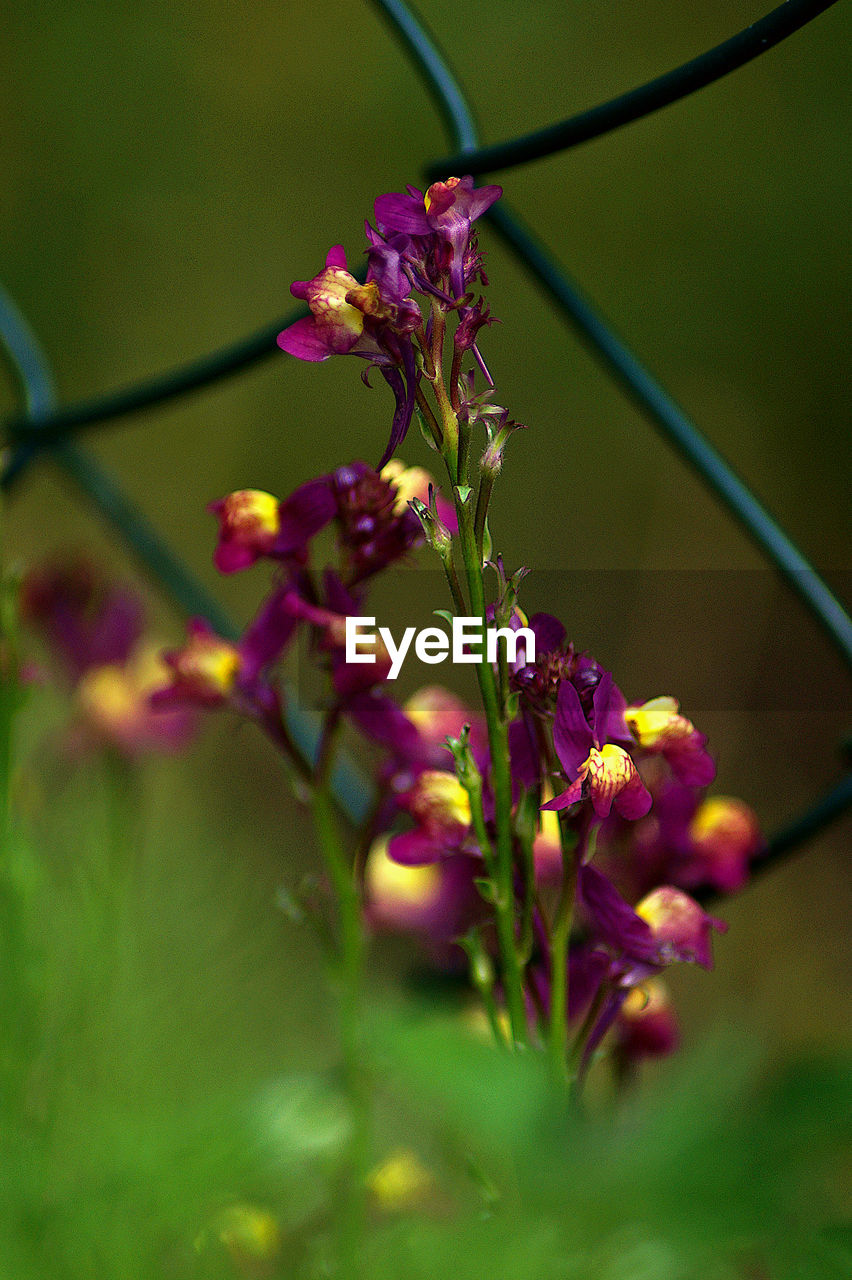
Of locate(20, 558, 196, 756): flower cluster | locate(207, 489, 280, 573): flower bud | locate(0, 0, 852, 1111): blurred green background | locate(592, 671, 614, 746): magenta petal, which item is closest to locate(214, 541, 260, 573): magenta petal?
locate(207, 489, 280, 573): flower bud

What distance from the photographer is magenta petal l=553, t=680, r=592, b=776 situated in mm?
227

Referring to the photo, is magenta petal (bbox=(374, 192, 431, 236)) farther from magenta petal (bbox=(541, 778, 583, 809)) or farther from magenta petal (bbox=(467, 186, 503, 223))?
magenta petal (bbox=(541, 778, 583, 809))

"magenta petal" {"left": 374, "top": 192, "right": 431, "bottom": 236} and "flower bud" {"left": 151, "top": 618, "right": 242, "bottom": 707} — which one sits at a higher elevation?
"magenta petal" {"left": 374, "top": 192, "right": 431, "bottom": 236}

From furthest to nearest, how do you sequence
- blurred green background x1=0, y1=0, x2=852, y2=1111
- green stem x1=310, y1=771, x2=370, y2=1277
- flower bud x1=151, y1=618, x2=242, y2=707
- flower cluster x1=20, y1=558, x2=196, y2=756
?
blurred green background x1=0, y1=0, x2=852, y2=1111
flower cluster x1=20, y1=558, x2=196, y2=756
flower bud x1=151, y1=618, x2=242, y2=707
green stem x1=310, y1=771, x2=370, y2=1277

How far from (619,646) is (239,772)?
1.52 ft

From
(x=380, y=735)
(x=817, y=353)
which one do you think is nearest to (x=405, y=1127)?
(x=380, y=735)

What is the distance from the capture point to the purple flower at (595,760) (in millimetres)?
218

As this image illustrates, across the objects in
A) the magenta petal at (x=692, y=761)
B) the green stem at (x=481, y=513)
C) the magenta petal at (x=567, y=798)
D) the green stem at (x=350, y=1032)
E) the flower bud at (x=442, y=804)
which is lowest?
the green stem at (x=350, y=1032)

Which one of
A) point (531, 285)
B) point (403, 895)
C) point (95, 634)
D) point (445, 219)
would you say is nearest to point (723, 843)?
point (403, 895)

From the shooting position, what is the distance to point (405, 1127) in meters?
0.34

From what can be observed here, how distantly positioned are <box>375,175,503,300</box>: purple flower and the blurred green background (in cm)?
92

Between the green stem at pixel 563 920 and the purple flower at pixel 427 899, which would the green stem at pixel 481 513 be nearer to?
the green stem at pixel 563 920

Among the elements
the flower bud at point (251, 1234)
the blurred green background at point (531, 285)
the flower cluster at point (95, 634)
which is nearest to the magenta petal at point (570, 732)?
the flower bud at point (251, 1234)

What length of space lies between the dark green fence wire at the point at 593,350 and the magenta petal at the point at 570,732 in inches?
5.9
